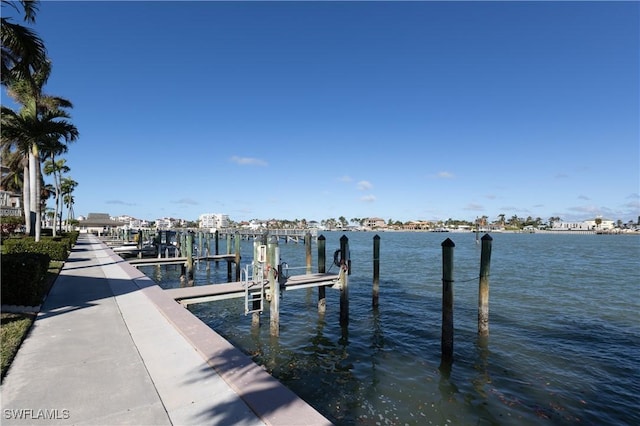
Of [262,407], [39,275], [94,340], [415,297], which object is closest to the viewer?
[262,407]

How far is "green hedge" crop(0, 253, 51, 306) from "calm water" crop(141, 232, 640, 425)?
220 inches

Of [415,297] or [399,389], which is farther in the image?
[415,297]

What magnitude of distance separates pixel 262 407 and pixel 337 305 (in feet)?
42.0

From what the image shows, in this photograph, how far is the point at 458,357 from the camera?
416 inches

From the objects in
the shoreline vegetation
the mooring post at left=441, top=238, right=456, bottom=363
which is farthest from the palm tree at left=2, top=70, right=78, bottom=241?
the mooring post at left=441, top=238, right=456, bottom=363

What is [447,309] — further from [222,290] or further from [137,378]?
[137,378]

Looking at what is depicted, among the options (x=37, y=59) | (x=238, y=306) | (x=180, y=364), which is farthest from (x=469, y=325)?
(x=37, y=59)

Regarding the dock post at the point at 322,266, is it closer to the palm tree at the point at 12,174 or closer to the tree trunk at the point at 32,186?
the tree trunk at the point at 32,186

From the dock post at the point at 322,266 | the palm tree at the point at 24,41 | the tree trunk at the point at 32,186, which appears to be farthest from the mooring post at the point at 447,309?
the tree trunk at the point at 32,186

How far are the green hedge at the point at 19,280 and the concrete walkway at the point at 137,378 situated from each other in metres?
0.67

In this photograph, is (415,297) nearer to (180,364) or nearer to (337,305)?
(337,305)

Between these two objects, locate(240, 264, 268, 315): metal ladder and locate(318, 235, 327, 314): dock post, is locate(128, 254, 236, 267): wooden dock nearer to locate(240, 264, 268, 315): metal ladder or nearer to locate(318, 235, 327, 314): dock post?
locate(318, 235, 327, 314): dock post

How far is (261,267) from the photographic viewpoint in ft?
40.0

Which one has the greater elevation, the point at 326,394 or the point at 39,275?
the point at 39,275
